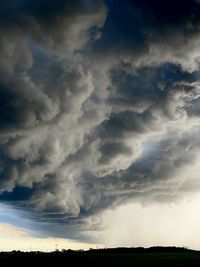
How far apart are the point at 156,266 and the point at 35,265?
52.0m

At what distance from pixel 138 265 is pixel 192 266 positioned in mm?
18107

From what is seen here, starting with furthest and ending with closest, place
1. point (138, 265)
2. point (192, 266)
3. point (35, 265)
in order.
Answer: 1. point (35, 265)
2. point (138, 265)
3. point (192, 266)

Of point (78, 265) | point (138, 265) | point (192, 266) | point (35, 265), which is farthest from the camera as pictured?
point (35, 265)

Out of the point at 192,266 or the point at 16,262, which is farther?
the point at 16,262

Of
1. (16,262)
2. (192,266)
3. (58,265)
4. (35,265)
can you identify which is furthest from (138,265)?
(16,262)

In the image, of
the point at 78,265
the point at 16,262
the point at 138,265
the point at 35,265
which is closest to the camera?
the point at 138,265

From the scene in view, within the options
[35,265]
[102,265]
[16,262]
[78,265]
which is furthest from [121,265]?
[16,262]

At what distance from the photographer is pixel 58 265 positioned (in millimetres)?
145500

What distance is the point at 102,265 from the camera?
132 m

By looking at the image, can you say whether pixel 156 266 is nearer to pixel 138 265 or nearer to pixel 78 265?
pixel 138 265

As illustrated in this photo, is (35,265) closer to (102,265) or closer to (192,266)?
(102,265)

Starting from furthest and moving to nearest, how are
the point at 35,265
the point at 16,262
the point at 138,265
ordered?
the point at 16,262 → the point at 35,265 → the point at 138,265

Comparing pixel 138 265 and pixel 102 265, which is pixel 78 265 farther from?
pixel 138 265

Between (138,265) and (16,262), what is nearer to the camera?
(138,265)
